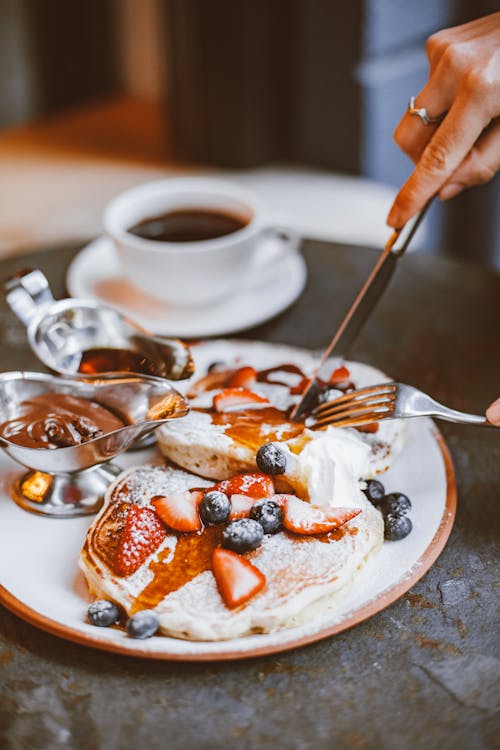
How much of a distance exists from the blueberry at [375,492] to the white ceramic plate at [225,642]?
42 millimetres

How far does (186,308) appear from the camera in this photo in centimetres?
181

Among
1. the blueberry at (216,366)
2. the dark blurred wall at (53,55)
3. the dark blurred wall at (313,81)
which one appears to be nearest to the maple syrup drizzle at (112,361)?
the blueberry at (216,366)

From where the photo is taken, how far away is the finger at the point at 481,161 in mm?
1434

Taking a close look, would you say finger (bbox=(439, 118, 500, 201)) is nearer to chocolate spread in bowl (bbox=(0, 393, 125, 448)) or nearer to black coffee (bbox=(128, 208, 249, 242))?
black coffee (bbox=(128, 208, 249, 242))

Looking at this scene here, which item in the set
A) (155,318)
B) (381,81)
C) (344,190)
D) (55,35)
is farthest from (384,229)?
(55,35)

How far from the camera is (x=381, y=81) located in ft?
10.3

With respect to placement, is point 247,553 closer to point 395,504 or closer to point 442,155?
point 395,504

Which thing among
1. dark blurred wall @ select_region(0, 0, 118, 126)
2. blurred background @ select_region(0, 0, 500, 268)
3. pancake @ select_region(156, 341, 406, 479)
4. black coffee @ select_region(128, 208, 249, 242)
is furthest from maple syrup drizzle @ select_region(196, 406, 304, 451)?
dark blurred wall @ select_region(0, 0, 118, 126)

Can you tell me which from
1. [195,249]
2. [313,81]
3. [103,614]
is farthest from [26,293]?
[313,81]

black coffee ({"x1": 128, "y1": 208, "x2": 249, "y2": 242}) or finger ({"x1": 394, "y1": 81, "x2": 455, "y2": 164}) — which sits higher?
finger ({"x1": 394, "y1": 81, "x2": 455, "y2": 164})

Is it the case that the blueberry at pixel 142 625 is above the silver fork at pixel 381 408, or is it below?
below

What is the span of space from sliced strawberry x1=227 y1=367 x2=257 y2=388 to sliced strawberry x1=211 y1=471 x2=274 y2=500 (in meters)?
0.26

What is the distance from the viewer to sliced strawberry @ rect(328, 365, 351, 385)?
1418 mm

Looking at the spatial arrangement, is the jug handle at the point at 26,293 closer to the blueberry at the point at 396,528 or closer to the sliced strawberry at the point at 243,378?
the sliced strawberry at the point at 243,378
